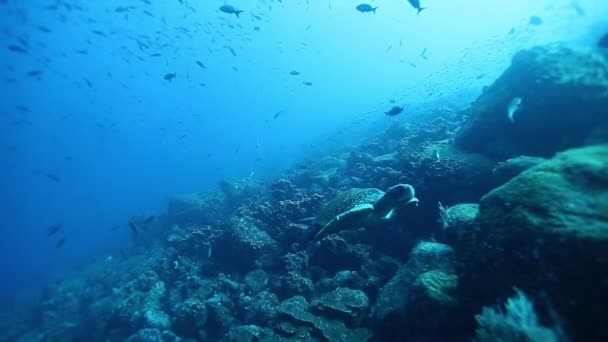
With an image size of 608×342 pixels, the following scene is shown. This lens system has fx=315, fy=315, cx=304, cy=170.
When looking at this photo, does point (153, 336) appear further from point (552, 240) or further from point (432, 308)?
point (552, 240)

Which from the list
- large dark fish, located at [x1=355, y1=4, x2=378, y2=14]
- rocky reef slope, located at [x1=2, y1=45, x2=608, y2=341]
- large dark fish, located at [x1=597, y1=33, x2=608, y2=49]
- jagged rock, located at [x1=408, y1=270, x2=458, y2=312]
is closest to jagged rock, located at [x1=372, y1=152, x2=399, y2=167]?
rocky reef slope, located at [x1=2, y1=45, x2=608, y2=341]

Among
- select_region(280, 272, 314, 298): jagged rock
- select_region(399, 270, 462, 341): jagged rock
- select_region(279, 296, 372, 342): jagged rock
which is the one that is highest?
select_region(399, 270, 462, 341): jagged rock

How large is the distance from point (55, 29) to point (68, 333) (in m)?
58.4

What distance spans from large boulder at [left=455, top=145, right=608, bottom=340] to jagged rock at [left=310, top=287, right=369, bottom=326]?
2.42m

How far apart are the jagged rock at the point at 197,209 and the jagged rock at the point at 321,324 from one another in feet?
42.8

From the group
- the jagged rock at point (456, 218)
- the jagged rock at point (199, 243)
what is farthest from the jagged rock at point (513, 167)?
the jagged rock at point (199, 243)

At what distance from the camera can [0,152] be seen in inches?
4331

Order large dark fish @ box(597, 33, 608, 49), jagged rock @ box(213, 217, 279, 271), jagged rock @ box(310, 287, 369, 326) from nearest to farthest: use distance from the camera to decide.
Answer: jagged rock @ box(310, 287, 369, 326) < large dark fish @ box(597, 33, 608, 49) < jagged rock @ box(213, 217, 279, 271)

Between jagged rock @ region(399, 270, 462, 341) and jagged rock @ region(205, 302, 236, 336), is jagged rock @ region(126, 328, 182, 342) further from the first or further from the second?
jagged rock @ region(399, 270, 462, 341)

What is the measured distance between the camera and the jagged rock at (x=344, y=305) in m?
6.25

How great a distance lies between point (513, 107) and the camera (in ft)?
26.9

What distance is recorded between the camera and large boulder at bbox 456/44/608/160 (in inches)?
300

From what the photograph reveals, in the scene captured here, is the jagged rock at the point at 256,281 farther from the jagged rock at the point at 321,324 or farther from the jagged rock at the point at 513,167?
the jagged rock at the point at 513,167

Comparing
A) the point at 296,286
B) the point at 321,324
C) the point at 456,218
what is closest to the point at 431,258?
the point at 456,218
